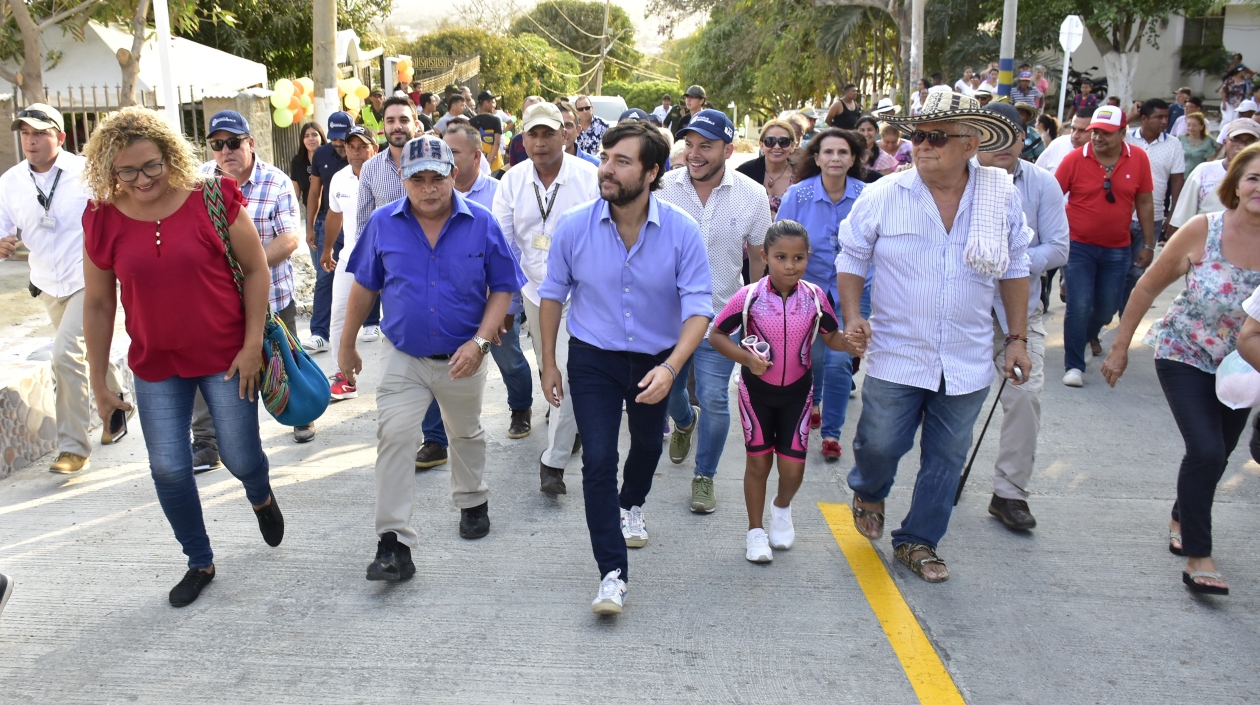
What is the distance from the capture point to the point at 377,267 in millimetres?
4457

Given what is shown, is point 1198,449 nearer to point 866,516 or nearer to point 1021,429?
point 1021,429

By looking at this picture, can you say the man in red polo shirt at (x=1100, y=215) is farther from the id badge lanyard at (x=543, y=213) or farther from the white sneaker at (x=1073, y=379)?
the id badge lanyard at (x=543, y=213)

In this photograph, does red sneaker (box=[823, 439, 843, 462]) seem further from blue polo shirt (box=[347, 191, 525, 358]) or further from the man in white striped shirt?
blue polo shirt (box=[347, 191, 525, 358])

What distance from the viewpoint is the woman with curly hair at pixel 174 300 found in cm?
393

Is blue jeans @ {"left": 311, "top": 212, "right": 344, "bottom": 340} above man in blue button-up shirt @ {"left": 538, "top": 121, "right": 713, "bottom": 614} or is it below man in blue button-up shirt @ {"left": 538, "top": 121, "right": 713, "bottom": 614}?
below

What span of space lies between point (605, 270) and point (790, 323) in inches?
36.7

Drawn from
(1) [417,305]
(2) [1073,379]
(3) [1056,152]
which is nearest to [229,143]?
(1) [417,305]

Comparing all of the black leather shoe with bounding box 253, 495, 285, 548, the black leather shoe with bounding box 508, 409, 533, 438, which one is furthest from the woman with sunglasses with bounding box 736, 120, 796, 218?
the black leather shoe with bounding box 253, 495, 285, 548

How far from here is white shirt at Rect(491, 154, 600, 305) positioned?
585cm

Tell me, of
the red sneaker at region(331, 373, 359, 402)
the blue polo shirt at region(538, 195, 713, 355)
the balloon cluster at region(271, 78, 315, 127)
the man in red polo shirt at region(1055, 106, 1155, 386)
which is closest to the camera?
the blue polo shirt at region(538, 195, 713, 355)

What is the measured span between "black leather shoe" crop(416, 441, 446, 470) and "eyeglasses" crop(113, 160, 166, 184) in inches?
93.1

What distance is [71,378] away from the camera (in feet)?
18.6

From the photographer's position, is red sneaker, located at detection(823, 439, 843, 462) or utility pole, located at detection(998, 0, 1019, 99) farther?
utility pole, located at detection(998, 0, 1019, 99)

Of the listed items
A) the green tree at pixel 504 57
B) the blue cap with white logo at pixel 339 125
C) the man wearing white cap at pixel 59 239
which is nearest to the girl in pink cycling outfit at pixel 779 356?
the man wearing white cap at pixel 59 239
